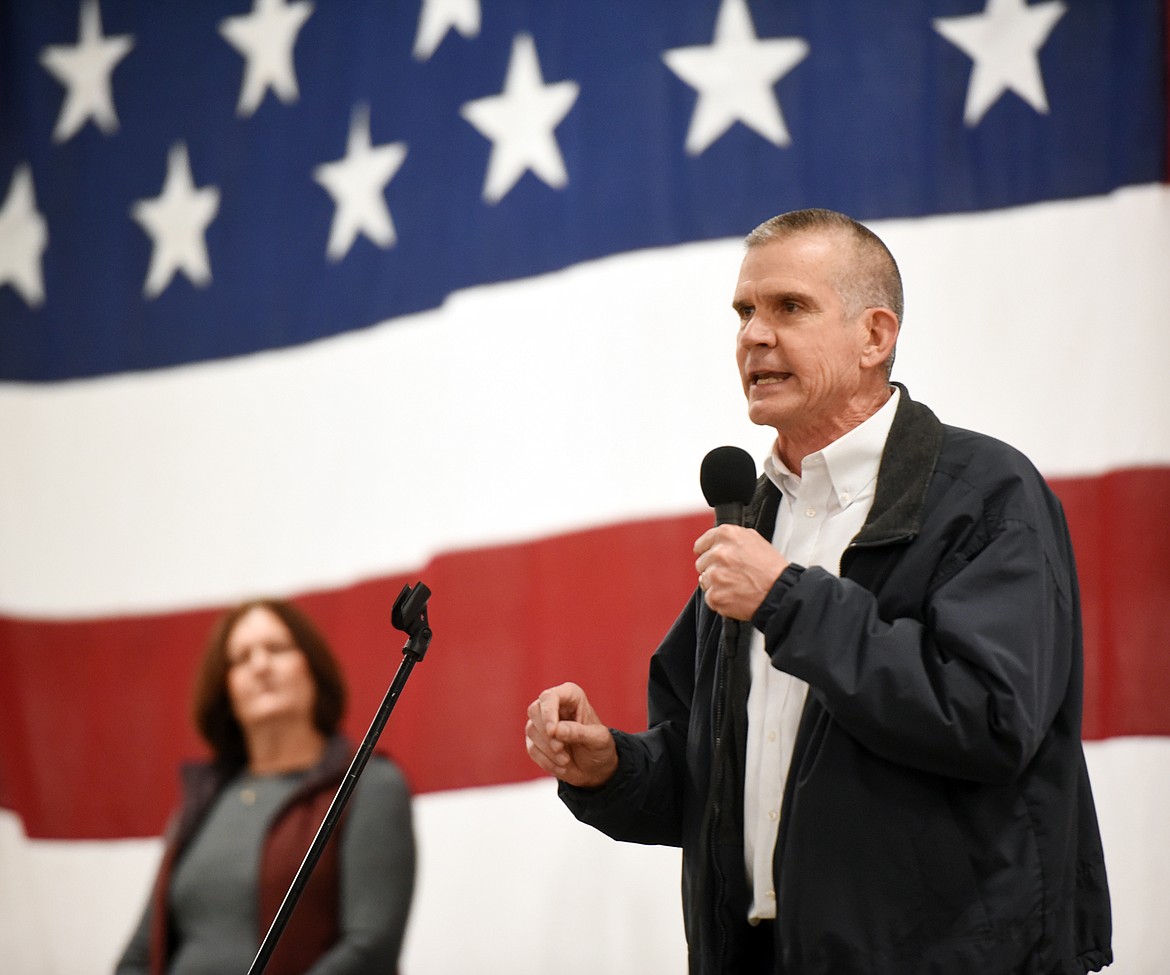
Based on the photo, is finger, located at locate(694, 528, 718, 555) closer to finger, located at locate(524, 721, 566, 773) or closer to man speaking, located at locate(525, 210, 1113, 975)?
man speaking, located at locate(525, 210, 1113, 975)

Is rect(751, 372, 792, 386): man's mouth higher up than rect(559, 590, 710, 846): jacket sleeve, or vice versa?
rect(751, 372, 792, 386): man's mouth

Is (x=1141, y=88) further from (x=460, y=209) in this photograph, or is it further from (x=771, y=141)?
(x=460, y=209)

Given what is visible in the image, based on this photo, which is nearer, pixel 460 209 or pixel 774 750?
pixel 774 750

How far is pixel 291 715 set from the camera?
333 centimetres

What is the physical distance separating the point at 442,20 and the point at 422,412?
38.8 inches

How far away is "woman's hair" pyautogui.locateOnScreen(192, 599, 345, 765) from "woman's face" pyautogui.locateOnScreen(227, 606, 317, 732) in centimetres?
1

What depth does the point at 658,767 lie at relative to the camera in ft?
6.04

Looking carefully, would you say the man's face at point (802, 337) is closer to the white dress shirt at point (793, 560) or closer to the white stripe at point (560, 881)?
the white dress shirt at point (793, 560)

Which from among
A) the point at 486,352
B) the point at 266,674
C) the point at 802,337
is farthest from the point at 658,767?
the point at 266,674

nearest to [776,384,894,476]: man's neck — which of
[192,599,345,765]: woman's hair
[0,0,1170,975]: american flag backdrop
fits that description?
[0,0,1170,975]: american flag backdrop

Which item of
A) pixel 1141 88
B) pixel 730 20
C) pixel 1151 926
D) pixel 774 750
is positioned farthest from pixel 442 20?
pixel 1151 926

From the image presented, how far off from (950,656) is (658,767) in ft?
1.64

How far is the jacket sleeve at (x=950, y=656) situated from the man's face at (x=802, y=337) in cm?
33

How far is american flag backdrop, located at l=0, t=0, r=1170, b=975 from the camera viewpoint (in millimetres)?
2691
